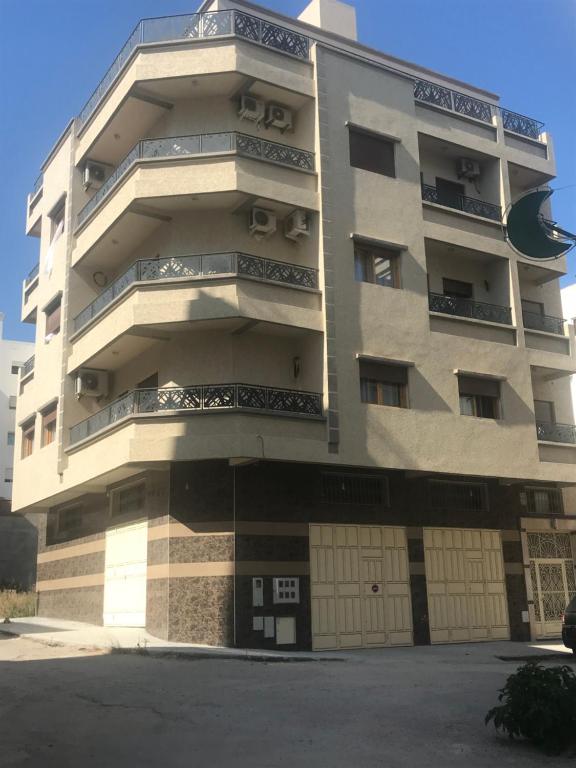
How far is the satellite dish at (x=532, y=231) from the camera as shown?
769cm

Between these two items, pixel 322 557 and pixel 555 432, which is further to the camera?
pixel 555 432

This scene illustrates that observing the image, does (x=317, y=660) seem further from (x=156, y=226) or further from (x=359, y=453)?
(x=156, y=226)

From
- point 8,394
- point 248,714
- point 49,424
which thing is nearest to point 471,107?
point 49,424

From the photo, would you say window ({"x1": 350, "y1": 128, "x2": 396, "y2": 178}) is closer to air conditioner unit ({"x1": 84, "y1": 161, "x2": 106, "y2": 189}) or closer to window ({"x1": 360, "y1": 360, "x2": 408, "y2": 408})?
window ({"x1": 360, "y1": 360, "x2": 408, "y2": 408})

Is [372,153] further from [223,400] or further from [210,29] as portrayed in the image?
[223,400]

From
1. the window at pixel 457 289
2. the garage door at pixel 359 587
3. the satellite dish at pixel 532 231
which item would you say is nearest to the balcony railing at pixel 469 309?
the window at pixel 457 289

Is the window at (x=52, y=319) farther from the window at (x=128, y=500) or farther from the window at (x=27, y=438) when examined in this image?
the window at (x=128, y=500)

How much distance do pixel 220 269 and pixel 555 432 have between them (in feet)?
34.0

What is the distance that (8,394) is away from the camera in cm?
5134

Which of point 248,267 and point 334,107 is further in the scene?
point 334,107

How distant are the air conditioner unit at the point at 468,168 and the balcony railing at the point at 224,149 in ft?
18.2

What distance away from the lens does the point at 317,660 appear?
50.8 ft

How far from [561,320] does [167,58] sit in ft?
43.2

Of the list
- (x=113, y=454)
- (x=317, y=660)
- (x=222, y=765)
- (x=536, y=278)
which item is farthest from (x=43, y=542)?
(x=222, y=765)
